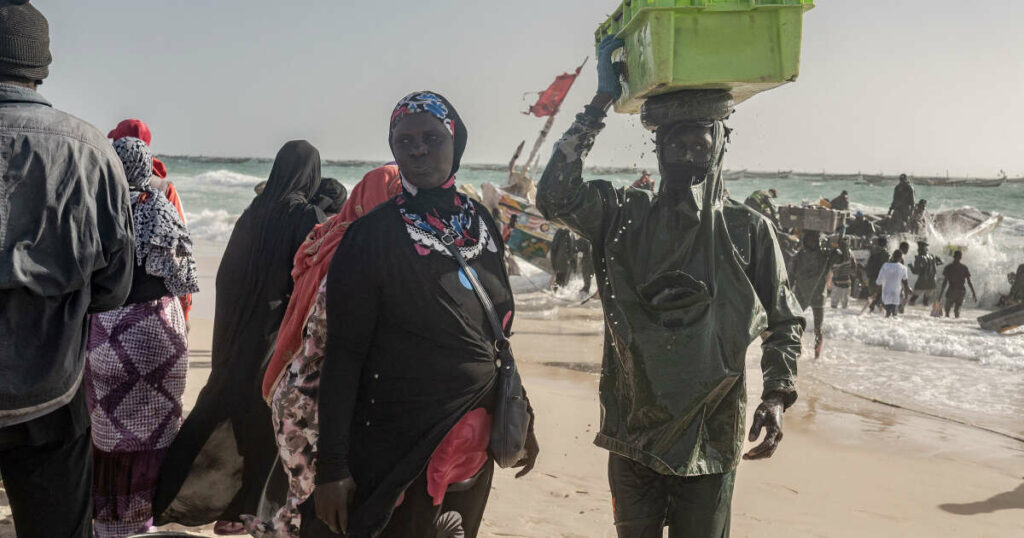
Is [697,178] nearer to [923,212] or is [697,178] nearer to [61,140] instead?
[61,140]

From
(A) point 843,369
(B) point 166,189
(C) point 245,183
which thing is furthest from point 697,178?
(C) point 245,183

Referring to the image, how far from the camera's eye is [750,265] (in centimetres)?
290

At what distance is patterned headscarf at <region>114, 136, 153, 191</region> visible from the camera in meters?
3.18

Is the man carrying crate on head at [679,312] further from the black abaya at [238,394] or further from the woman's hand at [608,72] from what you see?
the black abaya at [238,394]

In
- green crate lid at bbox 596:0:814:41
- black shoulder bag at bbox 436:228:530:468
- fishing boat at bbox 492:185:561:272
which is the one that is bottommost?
fishing boat at bbox 492:185:561:272

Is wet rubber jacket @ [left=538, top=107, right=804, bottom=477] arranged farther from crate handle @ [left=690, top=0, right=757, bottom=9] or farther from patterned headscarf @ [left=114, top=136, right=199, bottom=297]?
patterned headscarf @ [left=114, top=136, right=199, bottom=297]

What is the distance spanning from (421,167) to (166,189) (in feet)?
7.33

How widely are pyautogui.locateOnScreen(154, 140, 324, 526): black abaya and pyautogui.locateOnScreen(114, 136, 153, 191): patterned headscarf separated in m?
0.44

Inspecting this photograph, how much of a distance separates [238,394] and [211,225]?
33339 millimetres

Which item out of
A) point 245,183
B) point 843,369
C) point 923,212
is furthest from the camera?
point 245,183

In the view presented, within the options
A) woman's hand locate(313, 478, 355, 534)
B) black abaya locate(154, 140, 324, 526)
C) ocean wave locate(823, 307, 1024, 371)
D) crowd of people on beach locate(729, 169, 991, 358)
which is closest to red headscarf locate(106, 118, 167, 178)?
black abaya locate(154, 140, 324, 526)

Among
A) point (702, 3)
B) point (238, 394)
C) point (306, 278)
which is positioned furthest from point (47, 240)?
point (702, 3)

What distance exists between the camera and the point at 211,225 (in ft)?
114

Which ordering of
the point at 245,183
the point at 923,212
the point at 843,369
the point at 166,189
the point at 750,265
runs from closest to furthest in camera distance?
the point at 750,265 < the point at 166,189 < the point at 843,369 < the point at 923,212 < the point at 245,183
